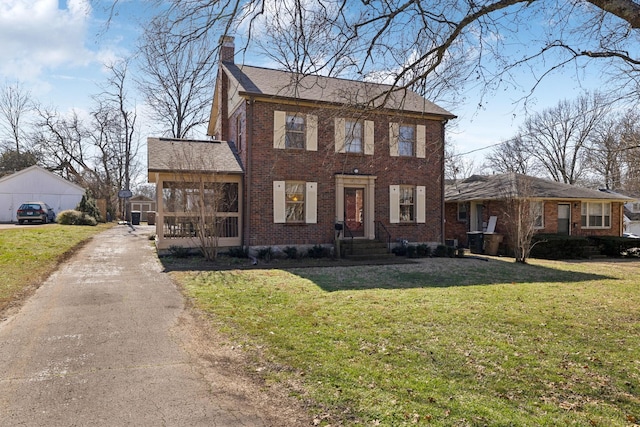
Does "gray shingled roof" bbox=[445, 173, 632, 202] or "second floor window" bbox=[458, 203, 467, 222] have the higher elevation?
"gray shingled roof" bbox=[445, 173, 632, 202]

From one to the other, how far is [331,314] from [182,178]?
325 inches

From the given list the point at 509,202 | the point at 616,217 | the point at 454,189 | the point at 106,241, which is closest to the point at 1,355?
the point at 106,241

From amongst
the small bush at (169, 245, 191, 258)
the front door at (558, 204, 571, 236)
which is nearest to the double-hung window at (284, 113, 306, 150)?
the small bush at (169, 245, 191, 258)

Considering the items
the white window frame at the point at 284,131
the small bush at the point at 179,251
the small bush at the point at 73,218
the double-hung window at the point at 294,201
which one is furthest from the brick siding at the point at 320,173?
the small bush at the point at 73,218

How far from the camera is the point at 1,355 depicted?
5.02m

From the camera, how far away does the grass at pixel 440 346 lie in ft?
12.6

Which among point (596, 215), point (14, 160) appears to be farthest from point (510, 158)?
point (14, 160)

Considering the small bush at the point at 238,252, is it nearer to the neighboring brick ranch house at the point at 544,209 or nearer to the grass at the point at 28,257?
the grass at the point at 28,257

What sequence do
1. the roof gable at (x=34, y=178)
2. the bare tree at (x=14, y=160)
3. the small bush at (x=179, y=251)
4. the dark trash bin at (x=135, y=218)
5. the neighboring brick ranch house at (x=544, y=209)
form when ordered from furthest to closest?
the bare tree at (x=14, y=160) → the dark trash bin at (x=135, y=218) → the roof gable at (x=34, y=178) → the neighboring brick ranch house at (x=544, y=209) → the small bush at (x=179, y=251)

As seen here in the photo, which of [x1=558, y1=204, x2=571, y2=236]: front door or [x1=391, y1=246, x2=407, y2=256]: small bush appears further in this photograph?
[x1=558, y1=204, x2=571, y2=236]: front door

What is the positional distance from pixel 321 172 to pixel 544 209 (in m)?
11.8

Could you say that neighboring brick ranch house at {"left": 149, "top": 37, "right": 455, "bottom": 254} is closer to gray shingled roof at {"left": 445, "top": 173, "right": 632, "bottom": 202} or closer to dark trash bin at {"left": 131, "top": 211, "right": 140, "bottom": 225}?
gray shingled roof at {"left": 445, "top": 173, "right": 632, "bottom": 202}

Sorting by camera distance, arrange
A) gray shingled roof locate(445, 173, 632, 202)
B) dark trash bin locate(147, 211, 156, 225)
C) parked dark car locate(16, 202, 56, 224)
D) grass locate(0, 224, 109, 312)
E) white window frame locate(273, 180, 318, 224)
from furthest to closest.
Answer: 1. dark trash bin locate(147, 211, 156, 225)
2. parked dark car locate(16, 202, 56, 224)
3. gray shingled roof locate(445, 173, 632, 202)
4. white window frame locate(273, 180, 318, 224)
5. grass locate(0, 224, 109, 312)

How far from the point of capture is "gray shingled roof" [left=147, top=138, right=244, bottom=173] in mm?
13492
